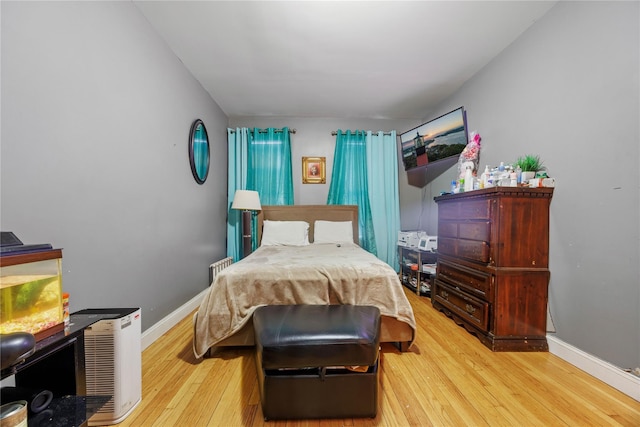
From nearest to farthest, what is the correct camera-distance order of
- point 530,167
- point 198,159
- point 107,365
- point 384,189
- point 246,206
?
1. point 107,365
2. point 530,167
3. point 198,159
4. point 246,206
5. point 384,189

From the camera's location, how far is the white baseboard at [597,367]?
4.80 ft

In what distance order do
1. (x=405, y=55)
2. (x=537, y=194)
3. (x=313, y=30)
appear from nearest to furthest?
(x=537, y=194), (x=313, y=30), (x=405, y=55)

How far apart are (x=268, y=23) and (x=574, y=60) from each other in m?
2.39

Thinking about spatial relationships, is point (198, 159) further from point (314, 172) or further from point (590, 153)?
point (590, 153)

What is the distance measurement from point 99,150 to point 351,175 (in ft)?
10.4

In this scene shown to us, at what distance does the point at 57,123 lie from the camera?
1342 millimetres

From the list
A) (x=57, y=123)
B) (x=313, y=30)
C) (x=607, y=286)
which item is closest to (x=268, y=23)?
(x=313, y=30)

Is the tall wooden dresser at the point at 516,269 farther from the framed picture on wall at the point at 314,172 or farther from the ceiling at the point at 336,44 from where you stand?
the framed picture on wall at the point at 314,172

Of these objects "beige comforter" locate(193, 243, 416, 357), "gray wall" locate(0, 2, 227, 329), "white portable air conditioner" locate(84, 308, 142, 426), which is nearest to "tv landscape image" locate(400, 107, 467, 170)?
"beige comforter" locate(193, 243, 416, 357)

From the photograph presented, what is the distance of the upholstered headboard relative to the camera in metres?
3.86

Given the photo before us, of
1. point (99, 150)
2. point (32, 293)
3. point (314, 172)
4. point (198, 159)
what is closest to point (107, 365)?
point (32, 293)

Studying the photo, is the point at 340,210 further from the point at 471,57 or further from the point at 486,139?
the point at 471,57

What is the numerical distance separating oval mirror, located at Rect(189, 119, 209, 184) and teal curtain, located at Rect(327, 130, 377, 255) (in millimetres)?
1906

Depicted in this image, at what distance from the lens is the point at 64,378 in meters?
1.06
